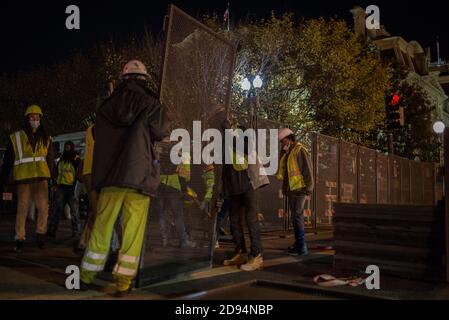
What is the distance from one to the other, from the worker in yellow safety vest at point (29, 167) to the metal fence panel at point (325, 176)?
819 centimetres

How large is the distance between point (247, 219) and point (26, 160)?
3.18 meters

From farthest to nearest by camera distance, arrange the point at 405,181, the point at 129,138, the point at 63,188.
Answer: the point at 405,181, the point at 63,188, the point at 129,138

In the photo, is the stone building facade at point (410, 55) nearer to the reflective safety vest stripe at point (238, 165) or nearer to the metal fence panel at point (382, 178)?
the metal fence panel at point (382, 178)

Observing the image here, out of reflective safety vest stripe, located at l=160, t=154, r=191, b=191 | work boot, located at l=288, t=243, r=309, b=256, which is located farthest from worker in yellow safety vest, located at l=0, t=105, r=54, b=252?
work boot, located at l=288, t=243, r=309, b=256

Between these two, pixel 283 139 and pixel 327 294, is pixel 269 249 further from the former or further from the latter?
pixel 327 294

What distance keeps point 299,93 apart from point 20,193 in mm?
20136

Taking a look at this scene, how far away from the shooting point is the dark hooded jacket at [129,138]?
4.40m

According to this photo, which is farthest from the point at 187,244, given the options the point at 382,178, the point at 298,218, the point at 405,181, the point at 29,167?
the point at 405,181

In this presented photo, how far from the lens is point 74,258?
6652 mm

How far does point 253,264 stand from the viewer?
623cm


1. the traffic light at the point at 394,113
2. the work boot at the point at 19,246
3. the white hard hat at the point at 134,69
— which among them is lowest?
the work boot at the point at 19,246

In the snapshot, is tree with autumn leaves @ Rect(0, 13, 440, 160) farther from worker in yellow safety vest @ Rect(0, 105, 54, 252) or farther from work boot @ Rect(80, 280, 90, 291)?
work boot @ Rect(80, 280, 90, 291)

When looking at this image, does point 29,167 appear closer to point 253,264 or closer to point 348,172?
point 253,264

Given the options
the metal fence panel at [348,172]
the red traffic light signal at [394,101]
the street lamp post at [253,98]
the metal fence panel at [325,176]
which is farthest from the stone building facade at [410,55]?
the metal fence panel at [325,176]
